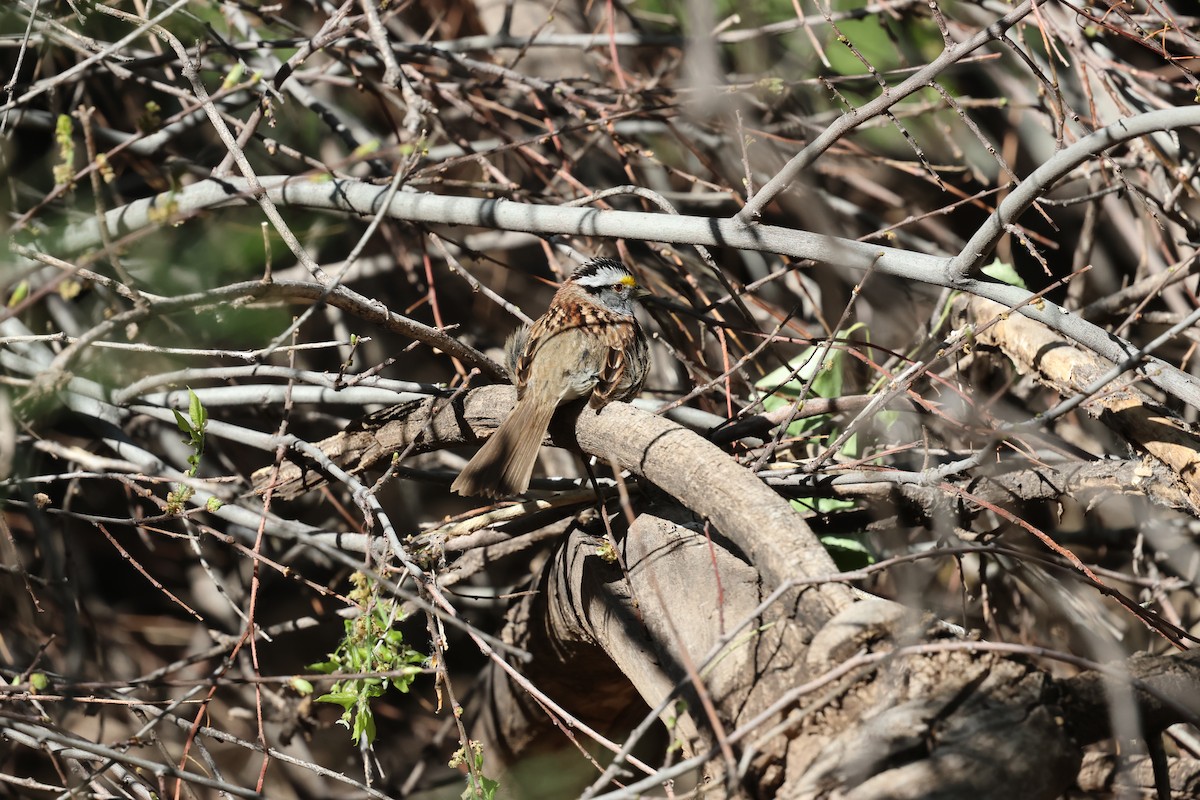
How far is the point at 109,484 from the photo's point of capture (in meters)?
3.91

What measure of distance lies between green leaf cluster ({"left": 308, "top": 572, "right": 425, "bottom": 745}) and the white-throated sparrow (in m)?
0.35

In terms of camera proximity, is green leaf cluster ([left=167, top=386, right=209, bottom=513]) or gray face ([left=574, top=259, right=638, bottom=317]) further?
gray face ([left=574, top=259, right=638, bottom=317])

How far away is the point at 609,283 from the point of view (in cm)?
315

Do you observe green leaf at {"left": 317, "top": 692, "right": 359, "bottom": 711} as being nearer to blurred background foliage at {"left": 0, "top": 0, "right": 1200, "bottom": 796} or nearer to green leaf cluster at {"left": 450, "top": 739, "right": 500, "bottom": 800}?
green leaf cluster at {"left": 450, "top": 739, "right": 500, "bottom": 800}

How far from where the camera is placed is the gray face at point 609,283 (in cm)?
311

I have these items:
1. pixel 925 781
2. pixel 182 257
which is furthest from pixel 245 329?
pixel 925 781

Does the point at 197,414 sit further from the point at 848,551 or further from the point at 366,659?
the point at 848,551

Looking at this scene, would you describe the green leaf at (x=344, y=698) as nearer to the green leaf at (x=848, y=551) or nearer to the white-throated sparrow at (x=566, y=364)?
the white-throated sparrow at (x=566, y=364)

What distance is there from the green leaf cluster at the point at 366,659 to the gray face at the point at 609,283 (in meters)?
1.30

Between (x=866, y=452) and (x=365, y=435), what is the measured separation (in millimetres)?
1446

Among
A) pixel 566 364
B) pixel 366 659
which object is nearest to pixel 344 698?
pixel 366 659

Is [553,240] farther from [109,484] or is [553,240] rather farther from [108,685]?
[109,484]

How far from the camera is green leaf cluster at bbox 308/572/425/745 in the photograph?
208cm

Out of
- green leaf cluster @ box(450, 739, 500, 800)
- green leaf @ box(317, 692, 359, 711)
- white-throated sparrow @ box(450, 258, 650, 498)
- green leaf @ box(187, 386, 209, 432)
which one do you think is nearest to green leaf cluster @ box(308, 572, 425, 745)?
green leaf @ box(317, 692, 359, 711)
